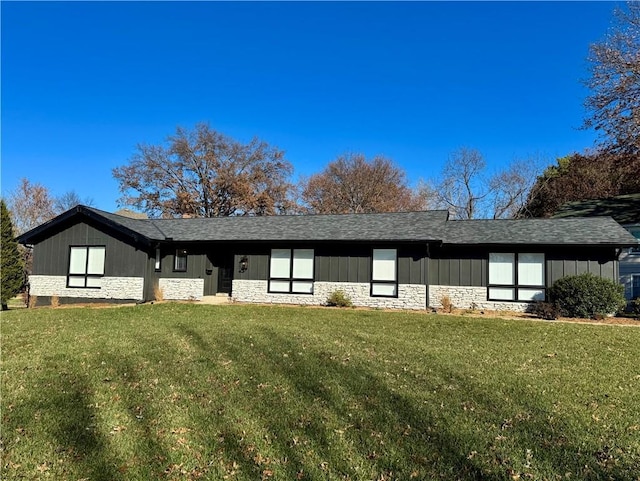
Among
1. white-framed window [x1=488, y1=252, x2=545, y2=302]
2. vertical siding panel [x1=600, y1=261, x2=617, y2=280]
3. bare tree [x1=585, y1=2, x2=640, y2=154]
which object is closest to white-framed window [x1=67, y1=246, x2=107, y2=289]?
white-framed window [x1=488, y1=252, x2=545, y2=302]

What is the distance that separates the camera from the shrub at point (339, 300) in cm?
1581

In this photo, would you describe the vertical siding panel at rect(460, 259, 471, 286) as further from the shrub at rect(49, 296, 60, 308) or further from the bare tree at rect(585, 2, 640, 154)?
the shrub at rect(49, 296, 60, 308)

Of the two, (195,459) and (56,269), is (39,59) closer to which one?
(56,269)

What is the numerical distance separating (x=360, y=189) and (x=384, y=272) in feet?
87.0

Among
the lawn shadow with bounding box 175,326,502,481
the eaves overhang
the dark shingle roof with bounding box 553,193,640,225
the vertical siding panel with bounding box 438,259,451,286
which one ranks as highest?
the dark shingle roof with bounding box 553,193,640,225

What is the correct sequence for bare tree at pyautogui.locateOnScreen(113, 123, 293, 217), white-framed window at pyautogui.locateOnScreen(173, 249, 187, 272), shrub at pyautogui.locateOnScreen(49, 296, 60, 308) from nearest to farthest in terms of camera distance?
shrub at pyautogui.locateOnScreen(49, 296, 60, 308) < white-framed window at pyautogui.locateOnScreen(173, 249, 187, 272) < bare tree at pyautogui.locateOnScreen(113, 123, 293, 217)

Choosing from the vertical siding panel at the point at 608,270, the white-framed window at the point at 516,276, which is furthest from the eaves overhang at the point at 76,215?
the vertical siding panel at the point at 608,270

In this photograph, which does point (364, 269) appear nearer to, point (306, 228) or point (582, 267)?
point (306, 228)

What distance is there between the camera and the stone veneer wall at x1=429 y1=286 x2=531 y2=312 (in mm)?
15164

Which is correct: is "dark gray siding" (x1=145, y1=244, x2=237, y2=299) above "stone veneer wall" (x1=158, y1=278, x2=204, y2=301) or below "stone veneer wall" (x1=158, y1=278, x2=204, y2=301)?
above

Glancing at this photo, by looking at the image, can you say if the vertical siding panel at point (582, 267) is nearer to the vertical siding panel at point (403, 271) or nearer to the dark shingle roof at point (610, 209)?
the vertical siding panel at point (403, 271)

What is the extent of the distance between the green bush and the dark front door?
1361 centimetres

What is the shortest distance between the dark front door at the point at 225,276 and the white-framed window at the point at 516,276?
11539 millimetres

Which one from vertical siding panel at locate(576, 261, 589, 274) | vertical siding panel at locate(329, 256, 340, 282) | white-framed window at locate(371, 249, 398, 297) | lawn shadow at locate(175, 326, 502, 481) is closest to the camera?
lawn shadow at locate(175, 326, 502, 481)
